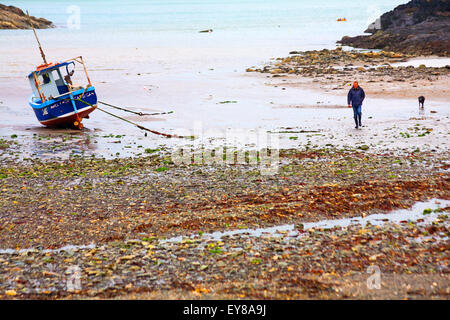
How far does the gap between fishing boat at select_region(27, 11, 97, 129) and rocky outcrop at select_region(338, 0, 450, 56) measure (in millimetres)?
43802

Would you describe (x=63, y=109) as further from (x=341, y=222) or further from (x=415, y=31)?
(x=415, y=31)

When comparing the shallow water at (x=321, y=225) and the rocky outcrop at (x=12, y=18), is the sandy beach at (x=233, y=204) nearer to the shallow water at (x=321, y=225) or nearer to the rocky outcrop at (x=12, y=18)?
the shallow water at (x=321, y=225)

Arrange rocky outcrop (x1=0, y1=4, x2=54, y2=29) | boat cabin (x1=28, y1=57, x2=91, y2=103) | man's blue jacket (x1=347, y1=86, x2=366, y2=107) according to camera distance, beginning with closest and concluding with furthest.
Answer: man's blue jacket (x1=347, y1=86, x2=366, y2=107)
boat cabin (x1=28, y1=57, x2=91, y2=103)
rocky outcrop (x1=0, y1=4, x2=54, y2=29)

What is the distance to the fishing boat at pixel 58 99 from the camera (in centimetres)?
3022

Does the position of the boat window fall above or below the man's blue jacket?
above

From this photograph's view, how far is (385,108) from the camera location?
31.8 meters

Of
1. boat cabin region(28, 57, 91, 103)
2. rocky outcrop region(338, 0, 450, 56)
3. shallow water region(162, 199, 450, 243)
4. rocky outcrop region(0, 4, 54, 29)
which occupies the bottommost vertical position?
shallow water region(162, 199, 450, 243)

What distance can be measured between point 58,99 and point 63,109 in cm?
68

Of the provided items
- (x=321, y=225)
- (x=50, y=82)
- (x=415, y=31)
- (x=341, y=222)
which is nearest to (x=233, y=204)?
(x=321, y=225)

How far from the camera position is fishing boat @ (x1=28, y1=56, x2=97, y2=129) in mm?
30219

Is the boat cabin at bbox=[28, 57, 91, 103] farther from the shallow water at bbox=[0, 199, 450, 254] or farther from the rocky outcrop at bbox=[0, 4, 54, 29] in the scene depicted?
the rocky outcrop at bbox=[0, 4, 54, 29]

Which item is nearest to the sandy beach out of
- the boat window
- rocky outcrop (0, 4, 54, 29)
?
the boat window
